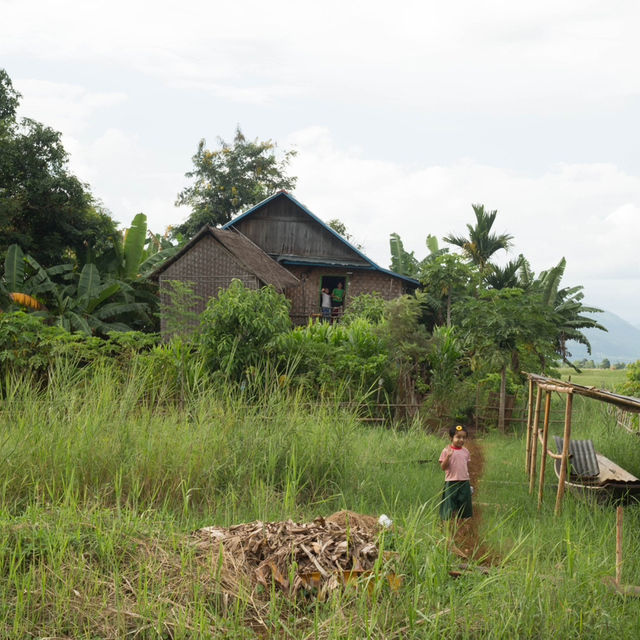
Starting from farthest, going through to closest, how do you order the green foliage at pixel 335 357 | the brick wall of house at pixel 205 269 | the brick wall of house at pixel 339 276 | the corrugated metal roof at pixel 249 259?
the brick wall of house at pixel 339 276 < the brick wall of house at pixel 205 269 < the corrugated metal roof at pixel 249 259 < the green foliage at pixel 335 357

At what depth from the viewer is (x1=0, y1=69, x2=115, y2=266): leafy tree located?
2022 centimetres

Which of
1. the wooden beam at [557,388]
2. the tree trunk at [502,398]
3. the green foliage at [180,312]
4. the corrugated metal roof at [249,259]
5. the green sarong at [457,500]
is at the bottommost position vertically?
the green sarong at [457,500]

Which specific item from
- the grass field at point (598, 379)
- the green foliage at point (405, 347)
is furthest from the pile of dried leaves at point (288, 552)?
the grass field at point (598, 379)

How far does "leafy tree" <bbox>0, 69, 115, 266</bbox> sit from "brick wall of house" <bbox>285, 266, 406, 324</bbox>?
257 inches

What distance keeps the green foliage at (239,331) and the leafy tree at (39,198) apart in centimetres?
1100

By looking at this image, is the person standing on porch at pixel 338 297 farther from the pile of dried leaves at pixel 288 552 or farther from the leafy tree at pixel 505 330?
the pile of dried leaves at pixel 288 552

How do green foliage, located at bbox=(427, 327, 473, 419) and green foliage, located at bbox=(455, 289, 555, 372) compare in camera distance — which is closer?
green foliage, located at bbox=(455, 289, 555, 372)

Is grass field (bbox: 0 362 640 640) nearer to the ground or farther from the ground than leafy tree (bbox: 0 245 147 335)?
nearer to the ground

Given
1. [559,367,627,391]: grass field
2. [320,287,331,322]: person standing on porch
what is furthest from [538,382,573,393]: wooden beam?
[320,287,331,322]: person standing on porch

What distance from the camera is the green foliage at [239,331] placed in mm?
11383

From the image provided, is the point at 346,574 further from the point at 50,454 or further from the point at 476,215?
the point at 476,215

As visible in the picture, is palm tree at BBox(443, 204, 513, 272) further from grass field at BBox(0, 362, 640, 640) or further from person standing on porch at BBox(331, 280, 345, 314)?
grass field at BBox(0, 362, 640, 640)

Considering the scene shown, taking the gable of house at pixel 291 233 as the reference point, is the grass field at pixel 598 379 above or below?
below

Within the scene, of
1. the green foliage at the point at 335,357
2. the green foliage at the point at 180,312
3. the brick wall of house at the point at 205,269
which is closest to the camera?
the green foliage at the point at 335,357
